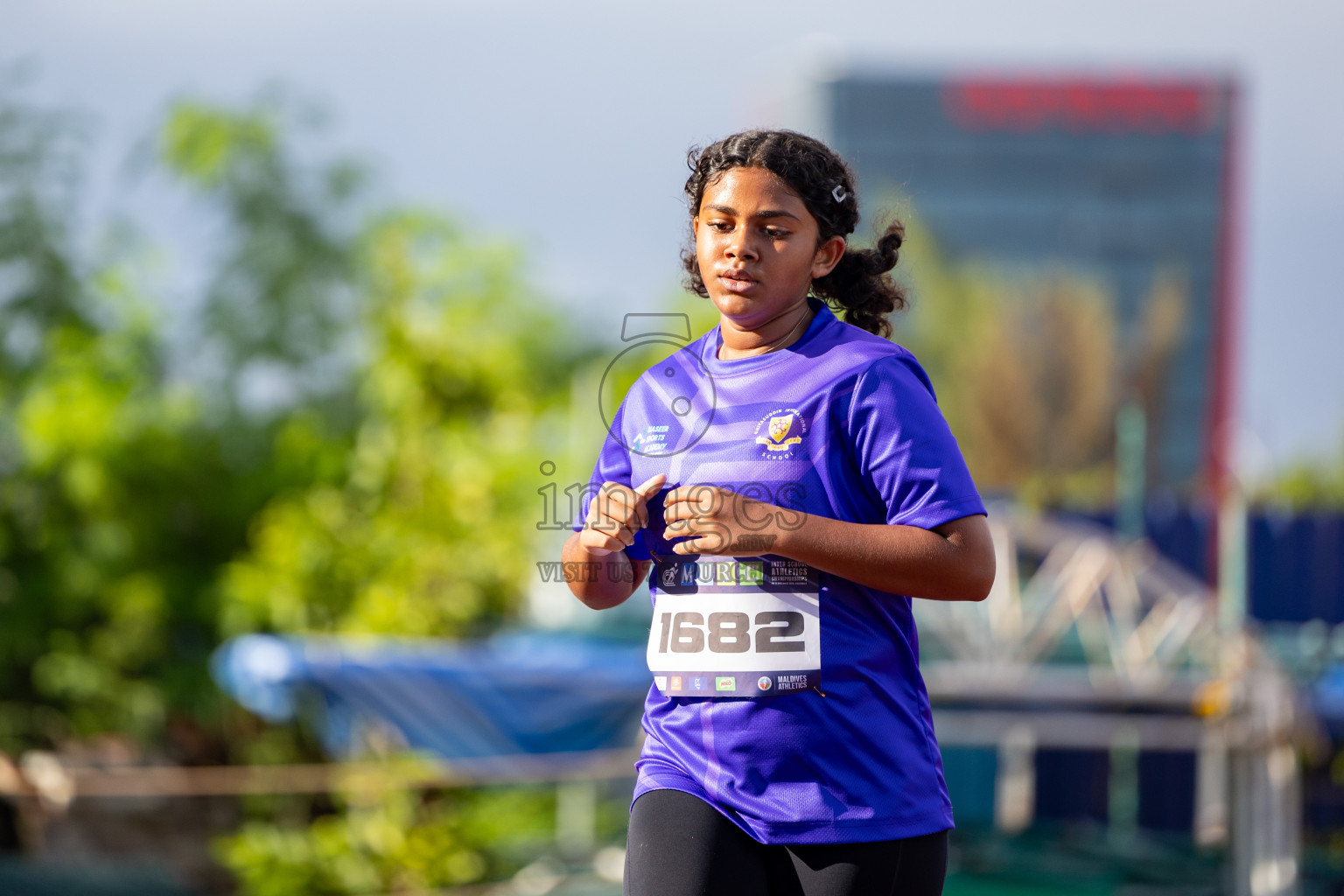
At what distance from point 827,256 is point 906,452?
329 millimetres

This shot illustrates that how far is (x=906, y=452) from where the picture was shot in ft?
5.41

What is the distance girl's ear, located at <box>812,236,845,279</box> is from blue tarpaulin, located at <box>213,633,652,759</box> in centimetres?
607

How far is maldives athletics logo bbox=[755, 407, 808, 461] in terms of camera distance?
5.59 feet

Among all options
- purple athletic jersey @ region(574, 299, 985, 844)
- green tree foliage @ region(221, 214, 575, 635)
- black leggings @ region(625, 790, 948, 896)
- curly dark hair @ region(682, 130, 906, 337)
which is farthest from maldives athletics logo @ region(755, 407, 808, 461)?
green tree foliage @ region(221, 214, 575, 635)

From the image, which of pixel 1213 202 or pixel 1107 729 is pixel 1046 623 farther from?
pixel 1213 202

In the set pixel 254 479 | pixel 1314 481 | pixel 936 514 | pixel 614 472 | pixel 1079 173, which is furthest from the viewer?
pixel 1079 173

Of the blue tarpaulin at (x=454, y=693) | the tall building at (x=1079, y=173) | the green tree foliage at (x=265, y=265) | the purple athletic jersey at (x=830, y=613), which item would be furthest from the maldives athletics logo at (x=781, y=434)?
the tall building at (x=1079, y=173)

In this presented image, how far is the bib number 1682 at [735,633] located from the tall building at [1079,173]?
52.9 m

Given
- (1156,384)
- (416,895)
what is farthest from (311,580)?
(1156,384)

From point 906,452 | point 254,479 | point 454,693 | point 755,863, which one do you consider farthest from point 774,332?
point 254,479

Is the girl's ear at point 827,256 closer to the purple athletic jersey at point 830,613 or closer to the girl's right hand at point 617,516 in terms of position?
the purple athletic jersey at point 830,613

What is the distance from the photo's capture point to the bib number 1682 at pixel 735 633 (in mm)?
1670

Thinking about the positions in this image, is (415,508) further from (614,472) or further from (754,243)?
(754,243)

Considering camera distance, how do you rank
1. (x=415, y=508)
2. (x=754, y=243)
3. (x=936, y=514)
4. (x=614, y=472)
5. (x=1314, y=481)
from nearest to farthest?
(x=936, y=514)
(x=754, y=243)
(x=614, y=472)
(x=415, y=508)
(x=1314, y=481)
